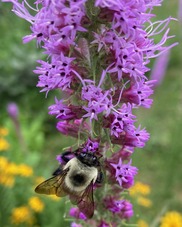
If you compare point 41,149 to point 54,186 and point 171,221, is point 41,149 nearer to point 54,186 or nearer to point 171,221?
point 171,221

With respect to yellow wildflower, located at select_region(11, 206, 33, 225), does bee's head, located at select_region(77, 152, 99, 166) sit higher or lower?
higher

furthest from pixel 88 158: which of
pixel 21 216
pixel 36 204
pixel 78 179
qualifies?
pixel 36 204

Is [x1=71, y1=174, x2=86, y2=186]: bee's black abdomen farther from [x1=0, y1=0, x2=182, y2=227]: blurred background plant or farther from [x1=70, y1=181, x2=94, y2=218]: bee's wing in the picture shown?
[x1=0, y1=0, x2=182, y2=227]: blurred background plant

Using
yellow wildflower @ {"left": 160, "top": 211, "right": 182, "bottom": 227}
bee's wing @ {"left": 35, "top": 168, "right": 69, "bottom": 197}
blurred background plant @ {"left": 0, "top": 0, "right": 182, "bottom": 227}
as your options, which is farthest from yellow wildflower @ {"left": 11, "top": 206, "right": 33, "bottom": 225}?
bee's wing @ {"left": 35, "top": 168, "right": 69, "bottom": 197}

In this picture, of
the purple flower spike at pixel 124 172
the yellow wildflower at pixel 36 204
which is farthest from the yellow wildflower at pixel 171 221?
the purple flower spike at pixel 124 172

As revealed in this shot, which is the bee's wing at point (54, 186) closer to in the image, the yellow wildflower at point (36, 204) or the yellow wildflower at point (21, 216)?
the yellow wildflower at point (21, 216)

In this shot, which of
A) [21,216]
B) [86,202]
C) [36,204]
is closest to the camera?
[86,202]
